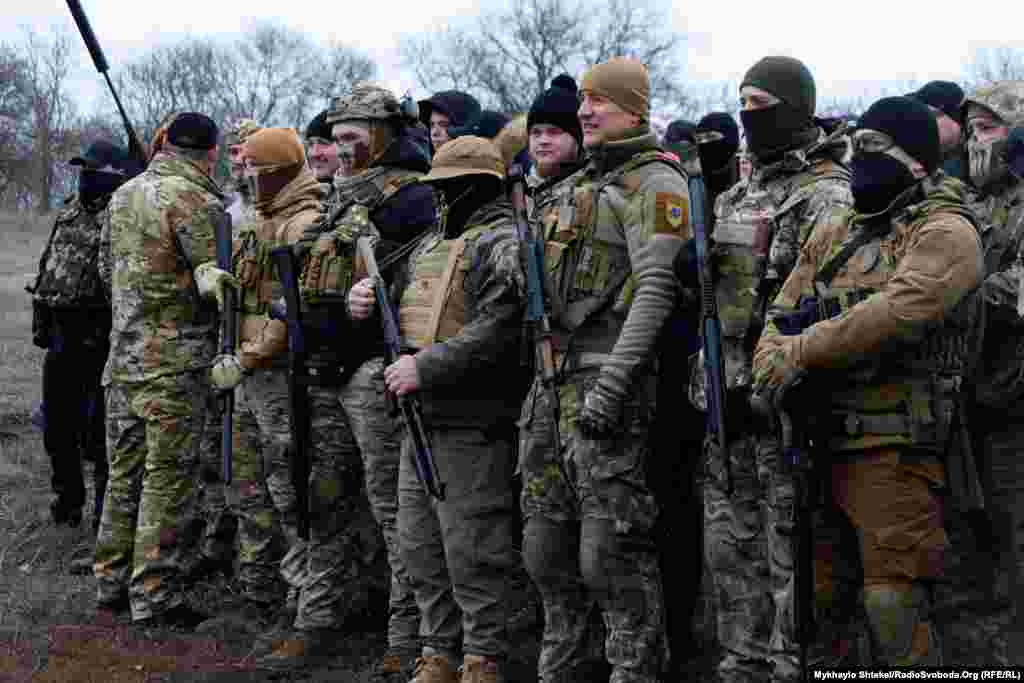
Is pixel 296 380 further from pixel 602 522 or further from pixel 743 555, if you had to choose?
pixel 743 555

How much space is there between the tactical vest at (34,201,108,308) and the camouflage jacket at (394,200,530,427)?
3901 mm

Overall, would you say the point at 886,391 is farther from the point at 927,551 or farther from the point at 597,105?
the point at 597,105

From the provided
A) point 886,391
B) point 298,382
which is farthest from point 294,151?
point 886,391

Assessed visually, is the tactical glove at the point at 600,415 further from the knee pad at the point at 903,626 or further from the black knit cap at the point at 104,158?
the black knit cap at the point at 104,158

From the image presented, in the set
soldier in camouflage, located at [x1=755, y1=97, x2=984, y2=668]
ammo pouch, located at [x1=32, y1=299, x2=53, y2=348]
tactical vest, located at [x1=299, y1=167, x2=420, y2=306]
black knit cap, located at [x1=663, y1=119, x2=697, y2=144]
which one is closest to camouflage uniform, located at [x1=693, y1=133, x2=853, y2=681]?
soldier in camouflage, located at [x1=755, y1=97, x2=984, y2=668]

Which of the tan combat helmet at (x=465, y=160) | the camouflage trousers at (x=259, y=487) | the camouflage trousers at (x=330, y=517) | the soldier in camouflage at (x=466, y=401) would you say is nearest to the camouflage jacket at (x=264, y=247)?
the camouflage trousers at (x=259, y=487)

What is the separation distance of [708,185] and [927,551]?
7.08ft

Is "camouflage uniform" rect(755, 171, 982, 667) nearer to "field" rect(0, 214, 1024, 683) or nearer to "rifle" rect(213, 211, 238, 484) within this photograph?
"field" rect(0, 214, 1024, 683)

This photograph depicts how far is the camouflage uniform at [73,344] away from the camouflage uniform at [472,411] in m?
3.93

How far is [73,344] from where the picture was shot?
899cm

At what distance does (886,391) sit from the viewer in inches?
170

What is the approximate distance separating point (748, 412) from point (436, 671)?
1884mm

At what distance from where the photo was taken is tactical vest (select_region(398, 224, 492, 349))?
5.52 m

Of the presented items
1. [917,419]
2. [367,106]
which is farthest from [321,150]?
[917,419]
